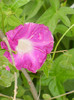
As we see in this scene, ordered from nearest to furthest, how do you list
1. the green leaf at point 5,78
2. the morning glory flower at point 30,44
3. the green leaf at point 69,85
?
the green leaf at point 5,78, the morning glory flower at point 30,44, the green leaf at point 69,85

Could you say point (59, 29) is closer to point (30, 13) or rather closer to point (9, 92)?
point (30, 13)

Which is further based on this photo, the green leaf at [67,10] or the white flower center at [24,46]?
the green leaf at [67,10]

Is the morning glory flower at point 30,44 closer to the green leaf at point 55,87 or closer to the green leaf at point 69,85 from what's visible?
the green leaf at point 55,87

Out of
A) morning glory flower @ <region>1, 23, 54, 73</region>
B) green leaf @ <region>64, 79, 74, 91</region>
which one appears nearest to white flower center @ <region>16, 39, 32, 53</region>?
morning glory flower @ <region>1, 23, 54, 73</region>

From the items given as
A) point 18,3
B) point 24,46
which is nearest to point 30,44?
point 24,46

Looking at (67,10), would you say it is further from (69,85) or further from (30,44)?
(69,85)

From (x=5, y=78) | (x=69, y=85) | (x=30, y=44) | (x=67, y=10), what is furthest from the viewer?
(x=69, y=85)

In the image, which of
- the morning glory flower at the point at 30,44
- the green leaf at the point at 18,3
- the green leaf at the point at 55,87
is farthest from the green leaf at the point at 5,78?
the green leaf at the point at 55,87
